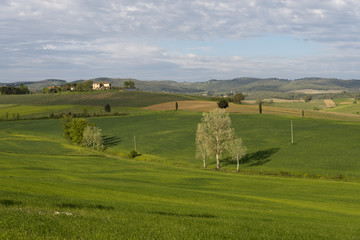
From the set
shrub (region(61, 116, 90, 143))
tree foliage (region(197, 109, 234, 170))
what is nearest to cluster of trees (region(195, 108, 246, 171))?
tree foliage (region(197, 109, 234, 170))

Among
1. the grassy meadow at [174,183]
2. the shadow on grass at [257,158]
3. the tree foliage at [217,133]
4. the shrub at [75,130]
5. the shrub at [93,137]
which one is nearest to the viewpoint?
the grassy meadow at [174,183]

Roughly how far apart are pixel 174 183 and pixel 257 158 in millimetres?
41488

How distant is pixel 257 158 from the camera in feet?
287

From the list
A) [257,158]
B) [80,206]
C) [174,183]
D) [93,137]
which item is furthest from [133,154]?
[80,206]

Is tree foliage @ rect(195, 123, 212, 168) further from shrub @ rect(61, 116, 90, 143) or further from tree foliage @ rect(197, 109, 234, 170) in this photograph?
shrub @ rect(61, 116, 90, 143)

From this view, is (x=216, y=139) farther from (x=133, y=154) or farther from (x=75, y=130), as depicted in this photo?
(x=75, y=130)

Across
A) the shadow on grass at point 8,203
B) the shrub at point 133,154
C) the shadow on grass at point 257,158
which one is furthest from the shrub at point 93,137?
the shadow on grass at point 8,203

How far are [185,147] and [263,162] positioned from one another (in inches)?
1039

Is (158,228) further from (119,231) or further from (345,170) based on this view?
(345,170)

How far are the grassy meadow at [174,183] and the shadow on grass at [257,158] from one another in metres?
0.25

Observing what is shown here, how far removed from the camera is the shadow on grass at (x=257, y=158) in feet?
277

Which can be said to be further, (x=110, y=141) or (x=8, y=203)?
(x=110, y=141)

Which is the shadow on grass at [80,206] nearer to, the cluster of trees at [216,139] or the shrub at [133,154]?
the cluster of trees at [216,139]

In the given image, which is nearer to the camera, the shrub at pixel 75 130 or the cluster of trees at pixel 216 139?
the cluster of trees at pixel 216 139
